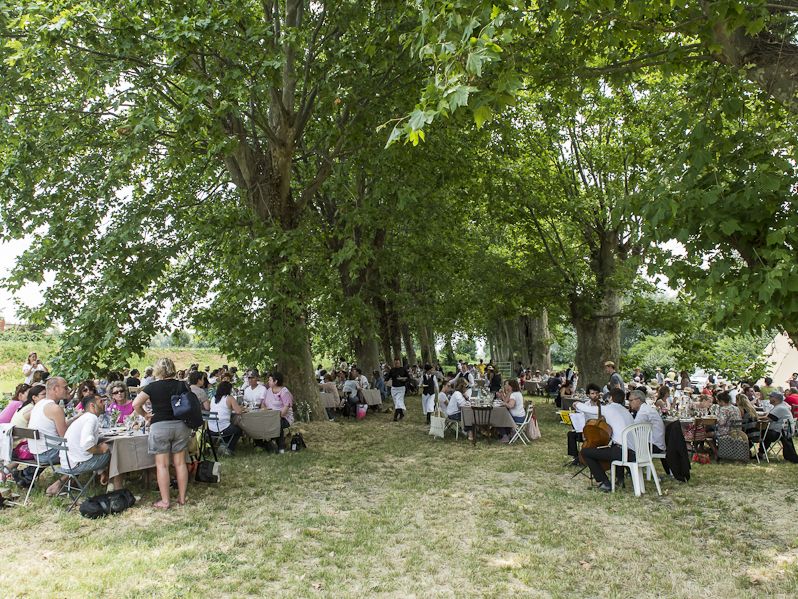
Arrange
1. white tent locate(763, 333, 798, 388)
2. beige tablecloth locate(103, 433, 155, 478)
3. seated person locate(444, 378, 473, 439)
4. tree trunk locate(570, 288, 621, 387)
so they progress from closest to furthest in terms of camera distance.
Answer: beige tablecloth locate(103, 433, 155, 478) < seated person locate(444, 378, 473, 439) < tree trunk locate(570, 288, 621, 387) < white tent locate(763, 333, 798, 388)

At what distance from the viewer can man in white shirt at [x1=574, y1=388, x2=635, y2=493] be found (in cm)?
818

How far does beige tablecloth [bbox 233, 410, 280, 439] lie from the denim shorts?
11.2 feet

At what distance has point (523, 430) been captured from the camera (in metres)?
13.2

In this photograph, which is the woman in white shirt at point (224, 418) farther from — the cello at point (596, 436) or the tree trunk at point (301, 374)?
the cello at point (596, 436)

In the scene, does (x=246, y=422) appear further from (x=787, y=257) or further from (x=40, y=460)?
(x=787, y=257)

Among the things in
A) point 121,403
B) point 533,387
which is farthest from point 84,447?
point 533,387

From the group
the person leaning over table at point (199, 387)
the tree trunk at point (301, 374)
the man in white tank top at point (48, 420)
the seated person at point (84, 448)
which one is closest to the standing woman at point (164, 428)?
the seated person at point (84, 448)

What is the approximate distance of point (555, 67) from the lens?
834 centimetres

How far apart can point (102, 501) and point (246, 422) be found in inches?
156

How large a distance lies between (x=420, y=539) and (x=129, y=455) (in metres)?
A: 3.82

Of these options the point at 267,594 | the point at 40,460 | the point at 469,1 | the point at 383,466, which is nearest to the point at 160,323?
the point at 40,460

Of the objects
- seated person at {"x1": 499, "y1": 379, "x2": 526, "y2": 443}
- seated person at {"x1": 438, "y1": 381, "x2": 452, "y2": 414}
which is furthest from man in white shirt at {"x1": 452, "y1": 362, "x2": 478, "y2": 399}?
seated person at {"x1": 499, "y1": 379, "x2": 526, "y2": 443}

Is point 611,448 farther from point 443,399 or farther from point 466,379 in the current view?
point 466,379

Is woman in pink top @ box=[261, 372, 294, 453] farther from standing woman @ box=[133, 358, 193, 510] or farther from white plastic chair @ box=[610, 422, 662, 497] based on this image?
white plastic chair @ box=[610, 422, 662, 497]
